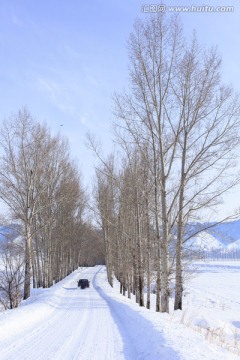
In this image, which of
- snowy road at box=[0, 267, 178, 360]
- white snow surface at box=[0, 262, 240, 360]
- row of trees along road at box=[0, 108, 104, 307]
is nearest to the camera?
white snow surface at box=[0, 262, 240, 360]

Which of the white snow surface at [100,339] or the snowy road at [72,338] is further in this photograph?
the snowy road at [72,338]

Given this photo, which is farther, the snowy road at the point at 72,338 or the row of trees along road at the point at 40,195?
the row of trees along road at the point at 40,195

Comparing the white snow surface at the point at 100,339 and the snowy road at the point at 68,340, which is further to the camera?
the snowy road at the point at 68,340

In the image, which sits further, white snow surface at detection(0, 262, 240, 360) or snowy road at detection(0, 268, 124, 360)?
snowy road at detection(0, 268, 124, 360)

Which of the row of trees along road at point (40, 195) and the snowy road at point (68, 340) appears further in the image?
the row of trees along road at point (40, 195)

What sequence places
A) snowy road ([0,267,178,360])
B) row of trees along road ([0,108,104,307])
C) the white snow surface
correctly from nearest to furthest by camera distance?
the white snow surface, snowy road ([0,267,178,360]), row of trees along road ([0,108,104,307])

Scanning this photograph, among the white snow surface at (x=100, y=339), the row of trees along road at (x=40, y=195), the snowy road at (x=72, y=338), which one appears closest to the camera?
the white snow surface at (x=100, y=339)

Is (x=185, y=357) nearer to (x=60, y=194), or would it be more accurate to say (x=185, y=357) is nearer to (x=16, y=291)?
(x=16, y=291)

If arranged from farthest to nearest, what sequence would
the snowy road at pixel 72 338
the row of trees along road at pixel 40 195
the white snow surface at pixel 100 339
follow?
the row of trees along road at pixel 40 195 < the snowy road at pixel 72 338 < the white snow surface at pixel 100 339

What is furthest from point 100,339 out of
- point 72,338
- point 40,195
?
point 40,195

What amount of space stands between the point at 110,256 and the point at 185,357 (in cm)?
3488

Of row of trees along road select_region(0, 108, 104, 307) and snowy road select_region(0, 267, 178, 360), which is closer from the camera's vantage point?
snowy road select_region(0, 267, 178, 360)

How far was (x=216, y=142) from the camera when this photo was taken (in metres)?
14.9

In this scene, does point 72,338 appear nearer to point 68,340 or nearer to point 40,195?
point 68,340
